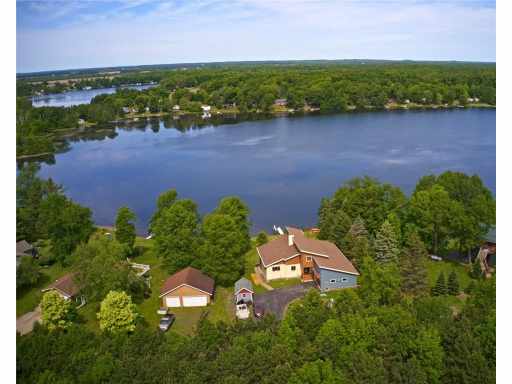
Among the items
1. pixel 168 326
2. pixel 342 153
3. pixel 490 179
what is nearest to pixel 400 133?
pixel 342 153

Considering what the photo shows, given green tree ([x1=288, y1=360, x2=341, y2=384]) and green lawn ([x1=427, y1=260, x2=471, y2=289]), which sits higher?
green tree ([x1=288, y1=360, x2=341, y2=384])

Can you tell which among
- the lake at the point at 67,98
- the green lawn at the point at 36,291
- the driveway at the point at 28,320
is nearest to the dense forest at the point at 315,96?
the lake at the point at 67,98

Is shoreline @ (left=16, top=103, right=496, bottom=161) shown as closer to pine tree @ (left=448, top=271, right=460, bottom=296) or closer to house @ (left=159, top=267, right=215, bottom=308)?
house @ (left=159, top=267, right=215, bottom=308)

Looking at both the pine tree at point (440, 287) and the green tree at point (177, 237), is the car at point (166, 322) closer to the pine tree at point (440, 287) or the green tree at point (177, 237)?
the green tree at point (177, 237)

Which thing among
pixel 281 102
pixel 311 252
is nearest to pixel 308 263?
pixel 311 252

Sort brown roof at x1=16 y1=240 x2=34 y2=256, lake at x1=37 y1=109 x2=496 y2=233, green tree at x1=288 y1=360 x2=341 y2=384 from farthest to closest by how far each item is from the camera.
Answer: lake at x1=37 y1=109 x2=496 y2=233
brown roof at x1=16 y1=240 x2=34 y2=256
green tree at x1=288 y1=360 x2=341 y2=384

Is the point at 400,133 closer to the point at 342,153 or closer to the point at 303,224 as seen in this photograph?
the point at 342,153

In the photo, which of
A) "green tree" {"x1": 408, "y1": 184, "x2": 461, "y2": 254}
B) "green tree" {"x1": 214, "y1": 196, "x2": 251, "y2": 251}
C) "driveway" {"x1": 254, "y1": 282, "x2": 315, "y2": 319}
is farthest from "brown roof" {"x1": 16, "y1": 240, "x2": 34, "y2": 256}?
"green tree" {"x1": 408, "y1": 184, "x2": 461, "y2": 254}
